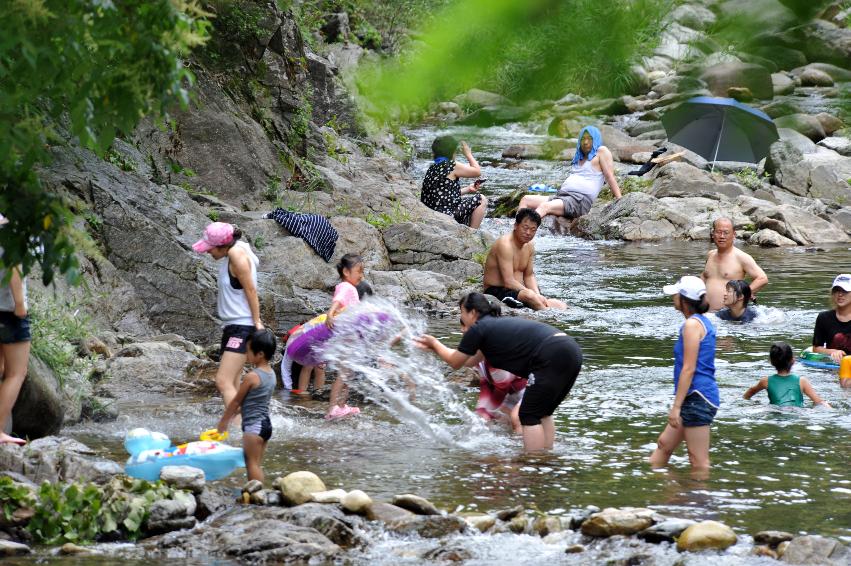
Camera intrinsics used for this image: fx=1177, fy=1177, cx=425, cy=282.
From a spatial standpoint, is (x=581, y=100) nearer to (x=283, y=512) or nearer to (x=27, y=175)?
(x=27, y=175)

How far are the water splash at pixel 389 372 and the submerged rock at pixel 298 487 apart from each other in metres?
2.79

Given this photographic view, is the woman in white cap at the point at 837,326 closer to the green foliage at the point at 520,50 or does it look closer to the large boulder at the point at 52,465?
the large boulder at the point at 52,465

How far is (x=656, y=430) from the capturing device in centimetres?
1029

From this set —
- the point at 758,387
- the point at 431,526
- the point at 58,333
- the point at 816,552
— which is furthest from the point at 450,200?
the point at 816,552

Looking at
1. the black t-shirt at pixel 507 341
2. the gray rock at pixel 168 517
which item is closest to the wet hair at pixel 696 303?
the black t-shirt at pixel 507 341

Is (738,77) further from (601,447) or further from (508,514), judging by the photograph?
(601,447)

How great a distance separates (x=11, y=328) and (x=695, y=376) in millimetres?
4831

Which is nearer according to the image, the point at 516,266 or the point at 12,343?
the point at 12,343

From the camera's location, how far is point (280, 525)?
23.4ft

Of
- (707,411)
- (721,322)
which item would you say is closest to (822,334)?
(721,322)

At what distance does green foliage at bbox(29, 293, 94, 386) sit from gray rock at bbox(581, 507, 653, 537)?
4.74 metres

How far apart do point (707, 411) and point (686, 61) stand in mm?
6310

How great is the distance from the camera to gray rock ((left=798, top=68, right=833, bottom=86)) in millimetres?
2613

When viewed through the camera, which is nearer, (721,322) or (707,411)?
(707,411)
